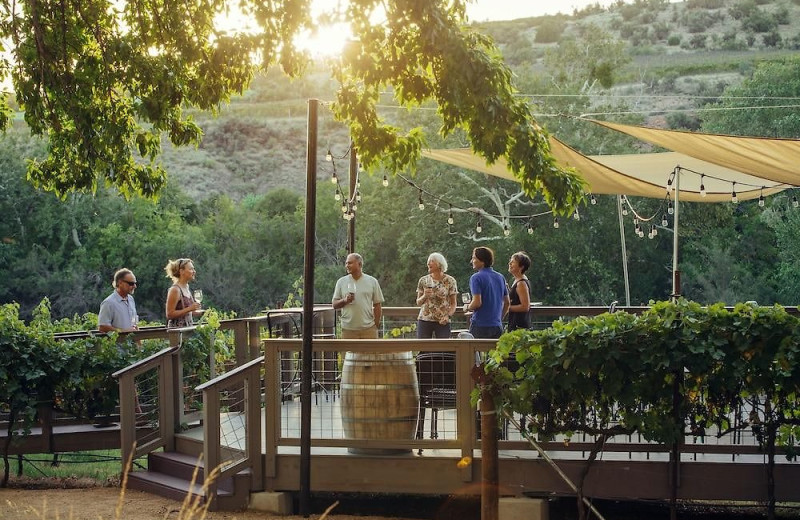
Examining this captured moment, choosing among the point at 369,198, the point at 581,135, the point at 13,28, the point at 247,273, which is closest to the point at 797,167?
the point at 13,28

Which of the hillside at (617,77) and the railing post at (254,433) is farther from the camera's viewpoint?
the hillside at (617,77)

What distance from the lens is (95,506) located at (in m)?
8.23

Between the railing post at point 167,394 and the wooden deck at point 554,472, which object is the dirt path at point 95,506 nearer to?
the wooden deck at point 554,472

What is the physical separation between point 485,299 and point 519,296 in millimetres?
379

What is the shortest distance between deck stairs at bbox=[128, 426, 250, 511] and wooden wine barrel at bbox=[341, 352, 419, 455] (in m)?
0.96

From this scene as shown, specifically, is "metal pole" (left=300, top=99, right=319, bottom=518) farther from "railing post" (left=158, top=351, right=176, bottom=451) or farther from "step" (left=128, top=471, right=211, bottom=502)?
"railing post" (left=158, top=351, right=176, bottom=451)

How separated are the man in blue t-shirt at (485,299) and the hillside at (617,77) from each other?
47.2 meters

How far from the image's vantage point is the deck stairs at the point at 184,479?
26.3 feet

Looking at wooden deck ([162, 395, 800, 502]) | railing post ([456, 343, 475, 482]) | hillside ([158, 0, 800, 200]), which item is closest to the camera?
wooden deck ([162, 395, 800, 502])

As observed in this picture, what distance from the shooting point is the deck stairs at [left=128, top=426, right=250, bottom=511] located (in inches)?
315

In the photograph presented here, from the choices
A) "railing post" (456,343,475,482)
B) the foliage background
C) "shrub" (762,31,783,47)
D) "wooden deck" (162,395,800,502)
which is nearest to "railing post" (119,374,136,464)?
"wooden deck" (162,395,800,502)

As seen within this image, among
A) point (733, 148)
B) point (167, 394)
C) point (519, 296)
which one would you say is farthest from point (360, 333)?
point (733, 148)

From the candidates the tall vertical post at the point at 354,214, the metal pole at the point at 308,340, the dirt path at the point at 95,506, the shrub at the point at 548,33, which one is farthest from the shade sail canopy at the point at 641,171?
the shrub at the point at 548,33

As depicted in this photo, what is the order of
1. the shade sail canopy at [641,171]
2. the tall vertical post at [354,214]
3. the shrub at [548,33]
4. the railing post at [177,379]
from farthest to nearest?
the shrub at [548,33] < the tall vertical post at [354,214] < the shade sail canopy at [641,171] < the railing post at [177,379]
